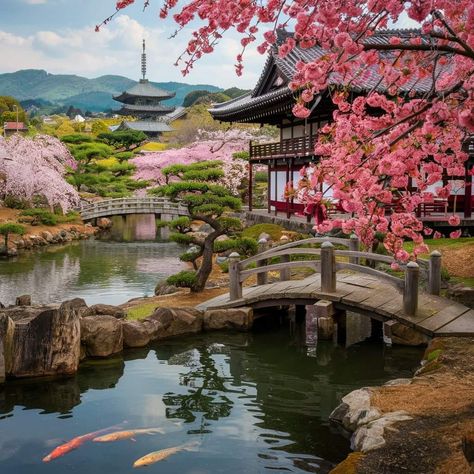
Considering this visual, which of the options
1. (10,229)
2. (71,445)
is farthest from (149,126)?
(71,445)

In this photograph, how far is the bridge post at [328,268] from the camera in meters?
11.5

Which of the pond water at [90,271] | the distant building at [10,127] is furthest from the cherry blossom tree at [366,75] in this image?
the distant building at [10,127]

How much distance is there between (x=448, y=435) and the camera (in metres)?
6.23

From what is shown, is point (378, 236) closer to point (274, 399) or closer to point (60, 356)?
point (274, 399)

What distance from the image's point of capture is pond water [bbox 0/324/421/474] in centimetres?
693

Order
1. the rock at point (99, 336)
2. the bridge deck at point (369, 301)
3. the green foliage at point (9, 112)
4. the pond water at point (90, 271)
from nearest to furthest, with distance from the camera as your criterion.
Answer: the bridge deck at point (369, 301), the rock at point (99, 336), the pond water at point (90, 271), the green foliage at point (9, 112)

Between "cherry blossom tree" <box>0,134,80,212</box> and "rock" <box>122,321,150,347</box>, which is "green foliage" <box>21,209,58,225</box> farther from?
"rock" <box>122,321,150,347</box>

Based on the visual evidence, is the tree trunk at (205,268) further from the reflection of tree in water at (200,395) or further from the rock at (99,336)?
the rock at (99,336)

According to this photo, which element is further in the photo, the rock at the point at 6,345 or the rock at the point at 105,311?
the rock at the point at 105,311

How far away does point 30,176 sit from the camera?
33875 millimetres

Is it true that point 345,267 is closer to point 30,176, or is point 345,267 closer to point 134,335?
point 134,335

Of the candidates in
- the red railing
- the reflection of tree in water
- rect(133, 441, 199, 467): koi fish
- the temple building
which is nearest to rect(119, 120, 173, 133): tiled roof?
the temple building

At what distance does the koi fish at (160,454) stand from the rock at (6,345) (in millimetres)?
3772

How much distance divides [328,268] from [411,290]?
1830 millimetres
